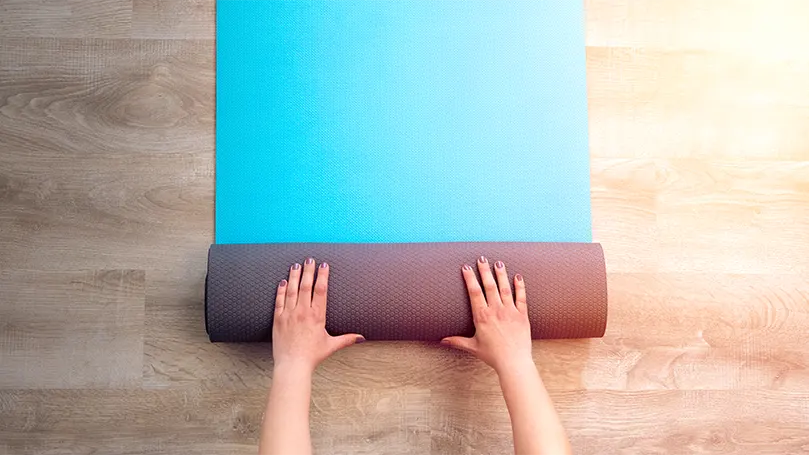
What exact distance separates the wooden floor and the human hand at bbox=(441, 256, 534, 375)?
10 centimetres

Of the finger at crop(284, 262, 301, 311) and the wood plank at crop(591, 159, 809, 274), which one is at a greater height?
the wood plank at crop(591, 159, 809, 274)

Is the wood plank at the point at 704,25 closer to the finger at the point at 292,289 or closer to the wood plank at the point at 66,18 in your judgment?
the finger at the point at 292,289

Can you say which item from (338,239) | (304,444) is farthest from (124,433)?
(338,239)

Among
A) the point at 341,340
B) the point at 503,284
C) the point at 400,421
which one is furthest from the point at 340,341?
the point at 503,284

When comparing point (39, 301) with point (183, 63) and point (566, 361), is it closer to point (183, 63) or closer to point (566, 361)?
point (183, 63)

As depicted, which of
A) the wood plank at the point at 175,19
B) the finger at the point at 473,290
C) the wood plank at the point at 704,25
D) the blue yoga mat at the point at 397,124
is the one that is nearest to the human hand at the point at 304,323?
the blue yoga mat at the point at 397,124

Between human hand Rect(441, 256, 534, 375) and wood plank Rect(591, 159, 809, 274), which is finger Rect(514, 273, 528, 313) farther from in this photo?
wood plank Rect(591, 159, 809, 274)

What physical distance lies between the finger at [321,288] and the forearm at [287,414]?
13 cm

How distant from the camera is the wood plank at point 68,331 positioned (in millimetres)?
1180

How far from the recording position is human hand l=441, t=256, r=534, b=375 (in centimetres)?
111

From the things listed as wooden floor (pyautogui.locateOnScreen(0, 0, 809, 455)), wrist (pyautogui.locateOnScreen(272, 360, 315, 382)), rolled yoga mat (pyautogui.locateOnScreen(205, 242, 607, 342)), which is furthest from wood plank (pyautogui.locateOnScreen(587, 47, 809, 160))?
wrist (pyautogui.locateOnScreen(272, 360, 315, 382))

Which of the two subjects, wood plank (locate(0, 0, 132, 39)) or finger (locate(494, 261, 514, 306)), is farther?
wood plank (locate(0, 0, 132, 39))

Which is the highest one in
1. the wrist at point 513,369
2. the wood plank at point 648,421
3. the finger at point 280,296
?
the finger at point 280,296

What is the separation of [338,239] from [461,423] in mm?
466
